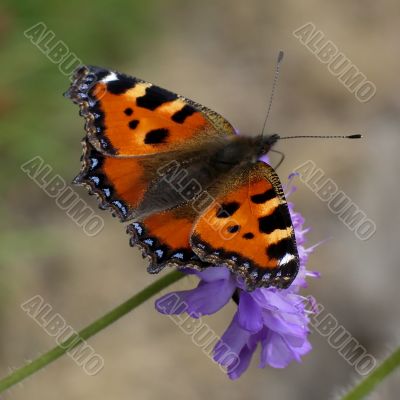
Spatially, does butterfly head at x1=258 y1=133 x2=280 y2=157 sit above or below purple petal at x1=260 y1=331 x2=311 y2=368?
above

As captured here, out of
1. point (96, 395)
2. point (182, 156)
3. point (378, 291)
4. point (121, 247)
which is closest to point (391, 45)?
point (378, 291)

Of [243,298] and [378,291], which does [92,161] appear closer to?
[243,298]

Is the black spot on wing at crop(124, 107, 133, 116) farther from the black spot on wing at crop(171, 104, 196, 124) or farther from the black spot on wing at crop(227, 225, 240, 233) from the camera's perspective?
the black spot on wing at crop(227, 225, 240, 233)

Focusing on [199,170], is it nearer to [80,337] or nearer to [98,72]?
[98,72]

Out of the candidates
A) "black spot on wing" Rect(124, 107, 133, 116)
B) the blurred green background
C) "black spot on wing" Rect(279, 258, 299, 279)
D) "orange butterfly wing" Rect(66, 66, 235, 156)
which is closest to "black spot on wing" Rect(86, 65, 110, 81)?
"orange butterfly wing" Rect(66, 66, 235, 156)

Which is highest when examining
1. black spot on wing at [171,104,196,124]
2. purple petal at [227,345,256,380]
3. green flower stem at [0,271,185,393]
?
black spot on wing at [171,104,196,124]
